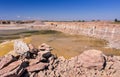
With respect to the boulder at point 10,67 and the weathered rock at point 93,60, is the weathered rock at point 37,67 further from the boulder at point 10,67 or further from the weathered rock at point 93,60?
the weathered rock at point 93,60

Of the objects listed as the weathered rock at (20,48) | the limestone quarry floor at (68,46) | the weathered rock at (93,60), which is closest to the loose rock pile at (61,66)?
the weathered rock at (93,60)

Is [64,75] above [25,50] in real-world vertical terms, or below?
below

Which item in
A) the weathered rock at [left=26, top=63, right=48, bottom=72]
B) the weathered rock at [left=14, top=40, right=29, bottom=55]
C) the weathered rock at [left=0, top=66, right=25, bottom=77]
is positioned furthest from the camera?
the weathered rock at [left=14, top=40, right=29, bottom=55]

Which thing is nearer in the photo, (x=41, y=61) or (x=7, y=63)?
(x=7, y=63)

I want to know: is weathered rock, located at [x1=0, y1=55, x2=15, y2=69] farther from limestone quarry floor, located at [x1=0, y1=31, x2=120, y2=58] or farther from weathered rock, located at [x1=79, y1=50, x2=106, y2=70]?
weathered rock, located at [x1=79, y1=50, x2=106, y2=70]

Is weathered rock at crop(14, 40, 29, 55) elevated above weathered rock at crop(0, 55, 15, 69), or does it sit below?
above

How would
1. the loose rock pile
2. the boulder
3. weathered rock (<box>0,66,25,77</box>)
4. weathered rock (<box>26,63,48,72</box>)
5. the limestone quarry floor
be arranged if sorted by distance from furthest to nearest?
the limestone quarry floor → weathered rock (<box>26,63,48,72</box>) → the loose rock pile → the boulder → weathered rock (<box>0,66,25,77</box>)

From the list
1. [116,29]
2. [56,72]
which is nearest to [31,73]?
[56,72]

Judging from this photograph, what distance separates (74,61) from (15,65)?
4351 mm

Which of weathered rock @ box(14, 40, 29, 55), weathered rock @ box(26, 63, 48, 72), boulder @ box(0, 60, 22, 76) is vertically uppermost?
weathered rock @ box(14, 40, 29, 55)

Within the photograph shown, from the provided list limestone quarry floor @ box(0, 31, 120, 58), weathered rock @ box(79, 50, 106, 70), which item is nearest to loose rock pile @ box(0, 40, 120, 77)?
weathered rock @ box(79, 50, 106, 70)

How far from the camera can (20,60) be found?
14.3 meters

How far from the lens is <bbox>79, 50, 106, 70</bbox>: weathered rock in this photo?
14164mm

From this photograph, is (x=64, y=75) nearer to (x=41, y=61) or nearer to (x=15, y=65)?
(x=41, y=61)
